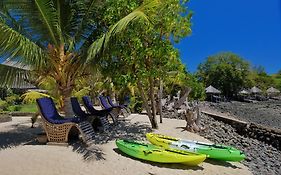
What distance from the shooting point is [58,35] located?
9.02m

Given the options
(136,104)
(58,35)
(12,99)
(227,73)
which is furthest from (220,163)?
(227,73)

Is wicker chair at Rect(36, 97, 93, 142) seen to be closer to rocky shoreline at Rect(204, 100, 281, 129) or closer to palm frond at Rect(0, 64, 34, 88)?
palm frond at Rect(0, 64, 34, 88)

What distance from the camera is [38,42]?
364 inches

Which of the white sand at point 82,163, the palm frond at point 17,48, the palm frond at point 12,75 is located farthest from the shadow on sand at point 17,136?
the palm frond at point 17,48

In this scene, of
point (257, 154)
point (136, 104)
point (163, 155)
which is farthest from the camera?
point (136, 104)

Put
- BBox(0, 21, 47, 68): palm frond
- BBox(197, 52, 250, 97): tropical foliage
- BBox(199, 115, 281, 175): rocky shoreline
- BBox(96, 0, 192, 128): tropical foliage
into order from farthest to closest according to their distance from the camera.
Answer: BBox(197, 52, 250, 97): tropical foliage, BBox(96, 0, 192, 128): tropical foliage, BBox(199, 115, 281, 175): rocky shoreline, BBox(0, 21, 47, 68): palm frond

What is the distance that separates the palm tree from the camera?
7780 mm

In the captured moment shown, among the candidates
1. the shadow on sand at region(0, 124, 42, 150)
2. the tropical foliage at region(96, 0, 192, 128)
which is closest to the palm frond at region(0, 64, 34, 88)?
the shadow on sand at region(0, 124, 42, 150)

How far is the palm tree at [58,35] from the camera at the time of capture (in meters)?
7.78

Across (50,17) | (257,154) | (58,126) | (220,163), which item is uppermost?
(50,17)

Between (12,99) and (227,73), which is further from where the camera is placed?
(227,73)

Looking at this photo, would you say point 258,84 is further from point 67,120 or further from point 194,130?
point 67,120

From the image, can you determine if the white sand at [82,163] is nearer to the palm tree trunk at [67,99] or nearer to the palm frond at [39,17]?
the palm tree trunk at [67,99]

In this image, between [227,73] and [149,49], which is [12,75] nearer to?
[149,49]
